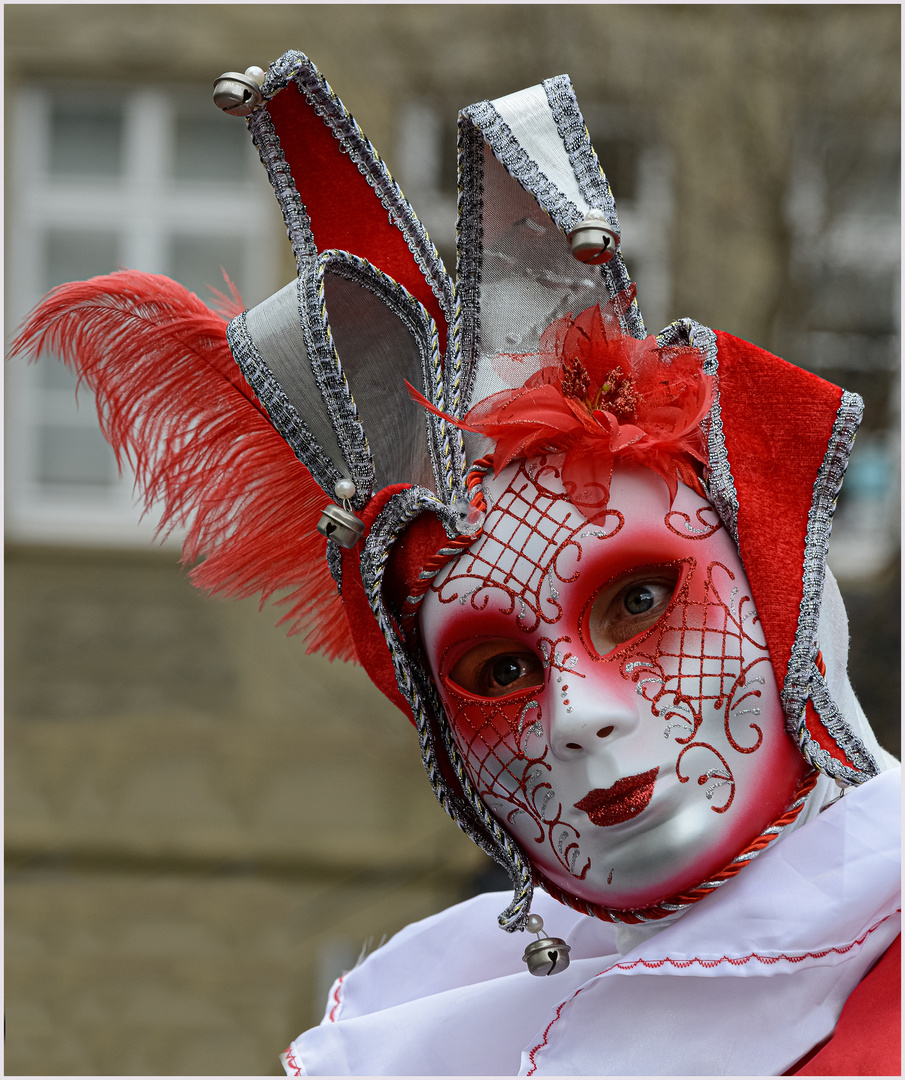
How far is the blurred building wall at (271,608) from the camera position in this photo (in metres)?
4.71

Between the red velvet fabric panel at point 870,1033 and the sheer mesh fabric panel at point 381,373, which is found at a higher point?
the sheer mesh fabric panel at point 381,373

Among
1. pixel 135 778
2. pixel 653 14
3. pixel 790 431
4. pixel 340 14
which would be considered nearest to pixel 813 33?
pixel 653 14

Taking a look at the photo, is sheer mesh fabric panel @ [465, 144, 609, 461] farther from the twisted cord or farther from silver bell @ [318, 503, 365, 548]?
silver bell @ [318, 503, 365, 548]

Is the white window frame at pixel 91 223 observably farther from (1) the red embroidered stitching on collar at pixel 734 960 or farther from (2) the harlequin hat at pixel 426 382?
(1) the red embroidered stitching on collar at pixel 734 960

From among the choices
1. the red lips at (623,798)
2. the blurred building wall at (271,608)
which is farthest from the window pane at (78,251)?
the red lips at (623,798)

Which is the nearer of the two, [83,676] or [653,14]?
[653,14]

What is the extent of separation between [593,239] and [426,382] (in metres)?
0.28

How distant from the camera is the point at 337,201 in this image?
172cm

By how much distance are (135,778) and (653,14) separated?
3.77m

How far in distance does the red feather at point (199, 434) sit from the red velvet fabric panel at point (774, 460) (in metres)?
0.58

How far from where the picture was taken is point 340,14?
5.04 metres

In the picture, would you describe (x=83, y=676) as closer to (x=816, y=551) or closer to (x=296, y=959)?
(x=296, y=959)

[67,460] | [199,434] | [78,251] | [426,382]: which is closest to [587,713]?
[426,382]

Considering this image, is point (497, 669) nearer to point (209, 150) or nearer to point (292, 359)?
point (292, 359)
